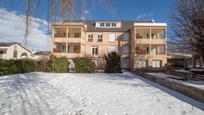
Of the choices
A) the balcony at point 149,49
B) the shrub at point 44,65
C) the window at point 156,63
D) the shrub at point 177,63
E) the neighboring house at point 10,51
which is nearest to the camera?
the shrub at point 44,65

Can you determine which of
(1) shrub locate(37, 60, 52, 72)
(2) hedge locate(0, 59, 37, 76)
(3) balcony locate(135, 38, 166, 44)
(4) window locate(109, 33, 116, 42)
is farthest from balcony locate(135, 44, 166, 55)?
(2) hedge locate(0, 59, 37, 76)

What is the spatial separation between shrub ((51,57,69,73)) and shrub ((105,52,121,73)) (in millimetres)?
4867

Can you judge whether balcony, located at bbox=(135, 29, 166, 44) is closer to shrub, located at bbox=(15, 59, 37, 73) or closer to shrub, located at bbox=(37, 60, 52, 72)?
shrub, located at bbox=(37, 60, 52, 72)

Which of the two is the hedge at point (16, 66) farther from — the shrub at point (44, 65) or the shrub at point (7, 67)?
the shrub at point (44, 65)

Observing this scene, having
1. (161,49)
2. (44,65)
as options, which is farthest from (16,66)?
(161,49)

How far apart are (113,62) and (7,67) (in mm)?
11229

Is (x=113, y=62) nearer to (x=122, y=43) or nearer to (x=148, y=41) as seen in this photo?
(x=148, y=41)

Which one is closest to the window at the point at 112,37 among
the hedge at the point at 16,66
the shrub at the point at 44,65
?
the shrub at the point at 44,65

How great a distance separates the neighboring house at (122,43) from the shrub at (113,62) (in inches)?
390

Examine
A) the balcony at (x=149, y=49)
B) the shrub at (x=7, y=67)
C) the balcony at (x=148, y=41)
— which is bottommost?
the shrub at (x=7, y=67)

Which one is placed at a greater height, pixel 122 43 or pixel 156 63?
pixel 122 43

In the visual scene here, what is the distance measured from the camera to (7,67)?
22797 mm

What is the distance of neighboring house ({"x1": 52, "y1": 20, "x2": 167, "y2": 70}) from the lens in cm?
3725

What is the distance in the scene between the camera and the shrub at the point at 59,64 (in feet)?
85.9
